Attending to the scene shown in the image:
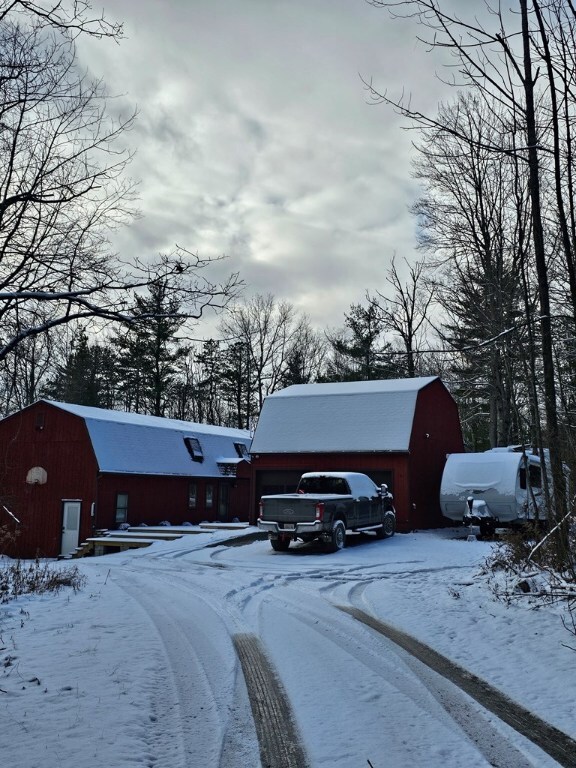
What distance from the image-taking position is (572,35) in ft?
26.4

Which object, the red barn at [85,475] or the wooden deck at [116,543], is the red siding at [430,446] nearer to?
the wooden deck at [116,543]

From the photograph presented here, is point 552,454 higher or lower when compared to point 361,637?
higher

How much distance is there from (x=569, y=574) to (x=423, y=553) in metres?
10.5

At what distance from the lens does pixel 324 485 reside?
71.4 feet

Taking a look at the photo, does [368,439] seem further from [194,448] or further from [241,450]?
[241,450]

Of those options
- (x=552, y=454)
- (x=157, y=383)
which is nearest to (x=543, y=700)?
(x=552, y=454)

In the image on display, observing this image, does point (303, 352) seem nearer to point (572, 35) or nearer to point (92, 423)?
point (92, 423)

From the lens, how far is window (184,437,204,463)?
36.2 metres

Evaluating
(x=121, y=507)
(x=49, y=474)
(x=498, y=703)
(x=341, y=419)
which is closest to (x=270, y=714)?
(x=498, y=703)

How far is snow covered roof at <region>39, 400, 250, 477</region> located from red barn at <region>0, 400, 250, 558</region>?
0.19 ft

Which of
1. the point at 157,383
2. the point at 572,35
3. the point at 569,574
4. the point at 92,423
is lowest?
the point at 569,574

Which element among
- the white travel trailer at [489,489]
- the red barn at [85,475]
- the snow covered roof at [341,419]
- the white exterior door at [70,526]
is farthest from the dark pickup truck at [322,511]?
the white exterior door at [70,526]

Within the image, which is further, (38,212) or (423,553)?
(423,553)

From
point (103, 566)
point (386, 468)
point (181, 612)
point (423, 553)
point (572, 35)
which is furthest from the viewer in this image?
point (386, 468)
